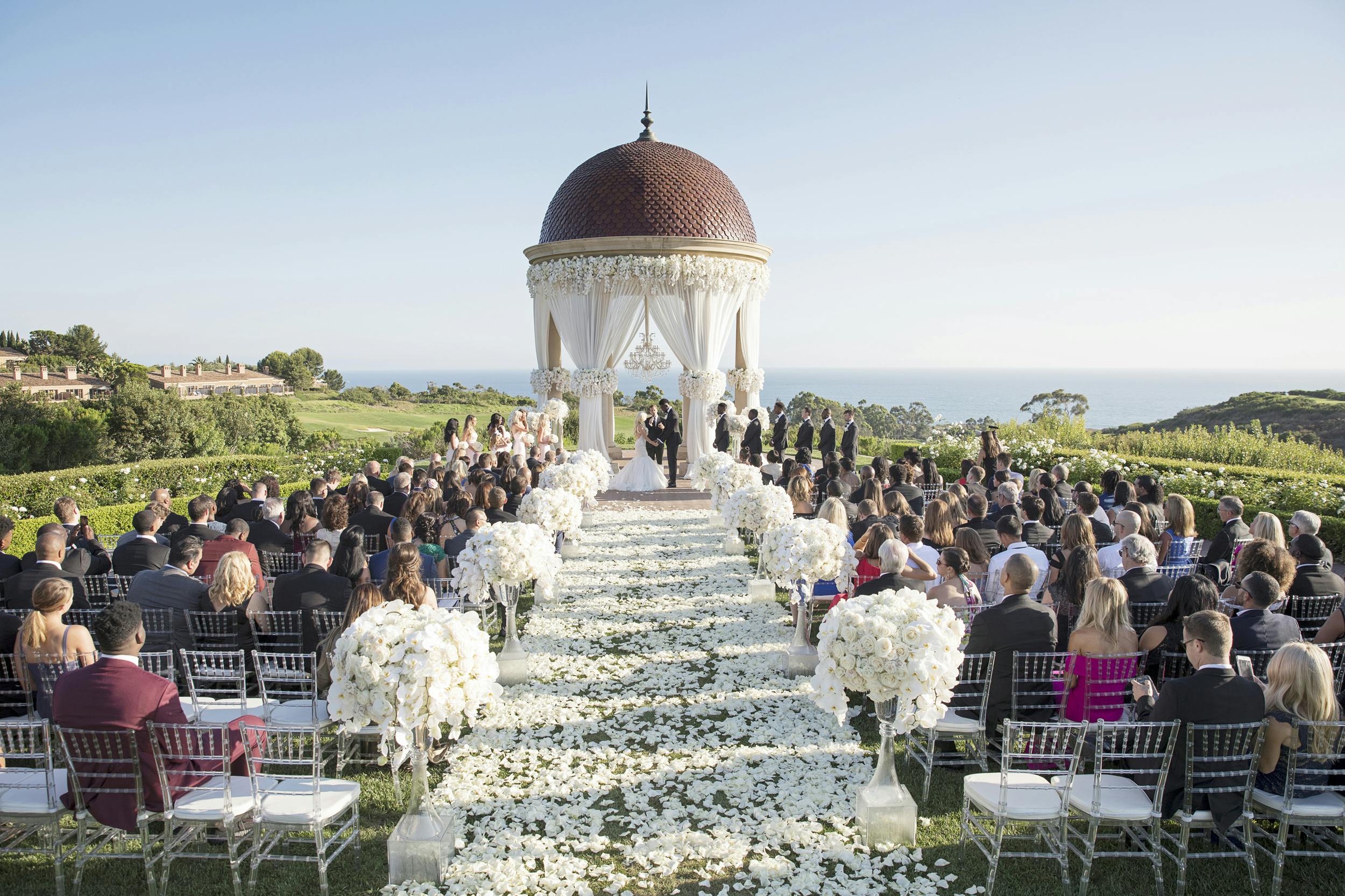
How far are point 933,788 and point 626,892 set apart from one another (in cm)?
222

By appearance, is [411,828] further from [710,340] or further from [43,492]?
[710,340]

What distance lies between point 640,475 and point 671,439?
1.10 m

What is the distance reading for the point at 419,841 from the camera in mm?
4270

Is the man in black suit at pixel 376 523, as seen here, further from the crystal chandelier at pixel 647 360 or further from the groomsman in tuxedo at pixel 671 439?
the crystal chandelier at pixel 647 360

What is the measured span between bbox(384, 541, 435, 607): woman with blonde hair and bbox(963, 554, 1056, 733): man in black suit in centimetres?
362

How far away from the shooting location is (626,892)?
4.22 m

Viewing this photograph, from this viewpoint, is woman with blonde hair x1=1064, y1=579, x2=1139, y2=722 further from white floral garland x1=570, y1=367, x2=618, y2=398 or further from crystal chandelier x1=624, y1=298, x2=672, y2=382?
crystal chandelier x1=624, y1=298, x2=672, y2=382

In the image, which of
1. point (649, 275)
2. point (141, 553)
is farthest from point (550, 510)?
point (649, 275)

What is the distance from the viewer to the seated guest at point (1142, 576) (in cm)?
588

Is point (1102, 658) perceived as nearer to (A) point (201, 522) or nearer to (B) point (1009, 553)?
(B) point (1009, 553)

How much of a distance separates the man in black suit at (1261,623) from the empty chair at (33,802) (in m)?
6.59

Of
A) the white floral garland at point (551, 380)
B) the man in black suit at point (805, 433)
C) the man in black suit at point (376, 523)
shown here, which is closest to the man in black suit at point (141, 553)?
the man in black suit at point (376, 523)

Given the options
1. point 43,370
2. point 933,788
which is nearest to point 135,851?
point 933,788

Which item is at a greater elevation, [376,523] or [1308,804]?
[376,523]
